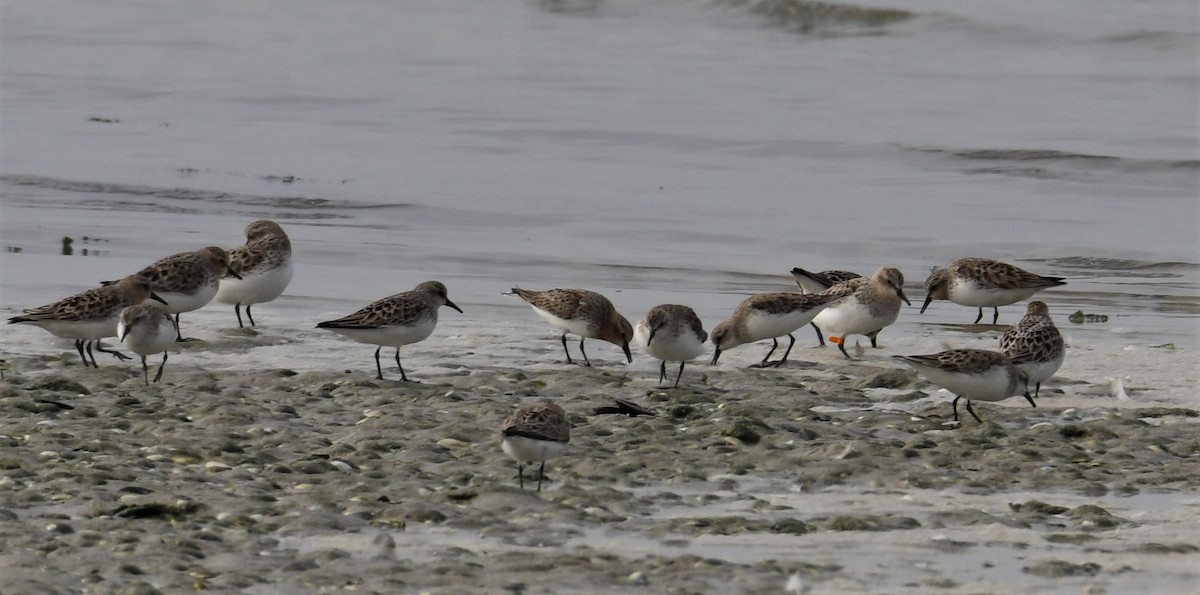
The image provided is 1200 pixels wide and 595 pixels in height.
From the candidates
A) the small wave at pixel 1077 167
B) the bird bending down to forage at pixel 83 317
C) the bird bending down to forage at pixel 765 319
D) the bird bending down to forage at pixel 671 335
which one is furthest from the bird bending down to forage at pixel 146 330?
the small wave at pixel 1077 167

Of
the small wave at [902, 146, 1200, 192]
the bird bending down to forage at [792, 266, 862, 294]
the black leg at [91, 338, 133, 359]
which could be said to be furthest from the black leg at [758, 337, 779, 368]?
the small wave at [902, 146, 1200, 192]

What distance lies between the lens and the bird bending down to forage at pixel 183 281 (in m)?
11.7

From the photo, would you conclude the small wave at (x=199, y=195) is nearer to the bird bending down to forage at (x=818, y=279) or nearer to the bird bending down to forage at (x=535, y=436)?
the bird bending down to forage at (x=818, y=279)

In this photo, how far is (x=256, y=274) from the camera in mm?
12383

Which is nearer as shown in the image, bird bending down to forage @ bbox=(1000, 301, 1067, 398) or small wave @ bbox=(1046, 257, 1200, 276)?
bird bending down to forage @ bbox=(1000, 301, 1067, 398)

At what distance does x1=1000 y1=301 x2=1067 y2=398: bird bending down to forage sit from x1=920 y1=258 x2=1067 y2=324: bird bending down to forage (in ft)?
10.2

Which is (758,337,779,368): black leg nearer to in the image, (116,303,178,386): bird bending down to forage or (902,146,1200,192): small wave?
(116,303,178,386): bird bending down to forage

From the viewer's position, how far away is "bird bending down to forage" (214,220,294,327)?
12367mm

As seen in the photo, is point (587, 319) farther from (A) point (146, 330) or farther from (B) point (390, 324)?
(A) point (146, 330)

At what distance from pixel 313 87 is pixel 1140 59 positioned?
15162 mm

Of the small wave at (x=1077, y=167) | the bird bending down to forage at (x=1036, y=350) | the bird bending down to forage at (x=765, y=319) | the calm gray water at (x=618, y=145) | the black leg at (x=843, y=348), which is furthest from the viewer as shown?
the small wave at (x=1077, y=167)

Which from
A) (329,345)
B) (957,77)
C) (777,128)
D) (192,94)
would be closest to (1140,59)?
(957,77)

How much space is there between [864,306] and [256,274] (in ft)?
14.6

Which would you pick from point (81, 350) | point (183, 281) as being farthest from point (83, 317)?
point (183, 281)
